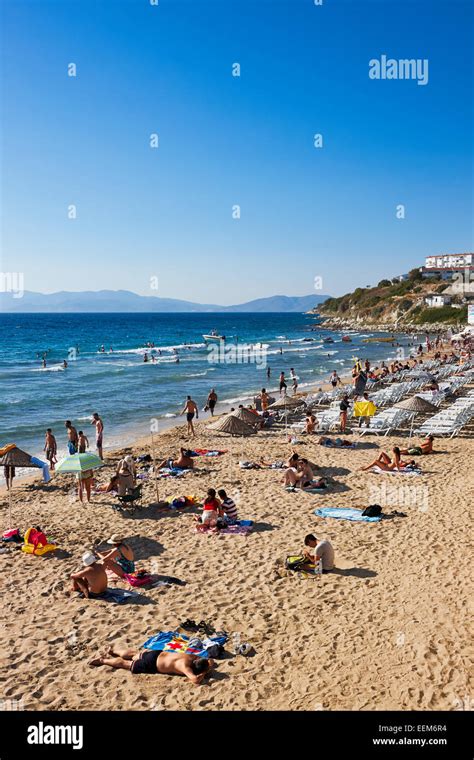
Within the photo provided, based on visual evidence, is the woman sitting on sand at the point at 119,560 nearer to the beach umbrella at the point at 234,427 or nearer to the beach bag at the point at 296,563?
the beach bag at the point at 296,563

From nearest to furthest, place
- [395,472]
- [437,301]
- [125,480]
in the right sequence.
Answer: [125,480] → [395,472] → [437,301]

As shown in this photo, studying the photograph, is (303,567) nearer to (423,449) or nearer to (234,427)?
(234,427)

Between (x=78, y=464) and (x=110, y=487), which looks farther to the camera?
(x=110, y=487)

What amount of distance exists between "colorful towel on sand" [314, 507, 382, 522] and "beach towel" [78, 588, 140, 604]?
4032mm

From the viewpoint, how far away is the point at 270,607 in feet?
22.6

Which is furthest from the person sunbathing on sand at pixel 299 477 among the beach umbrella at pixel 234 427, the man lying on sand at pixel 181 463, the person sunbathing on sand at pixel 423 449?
the person sunbathing on sand at pixel 423 449

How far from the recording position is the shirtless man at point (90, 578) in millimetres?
7340

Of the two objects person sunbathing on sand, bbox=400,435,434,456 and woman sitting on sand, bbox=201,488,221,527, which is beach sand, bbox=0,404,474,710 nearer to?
woman sitting on sand, bbox=201,488,221,527

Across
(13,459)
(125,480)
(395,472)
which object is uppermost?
(13,459)

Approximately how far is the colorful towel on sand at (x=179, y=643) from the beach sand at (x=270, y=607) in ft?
0.87

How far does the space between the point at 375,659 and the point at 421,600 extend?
4.81ft

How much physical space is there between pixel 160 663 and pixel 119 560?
256cm

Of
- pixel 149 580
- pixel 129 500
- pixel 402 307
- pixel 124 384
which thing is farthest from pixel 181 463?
pixel 402 307
